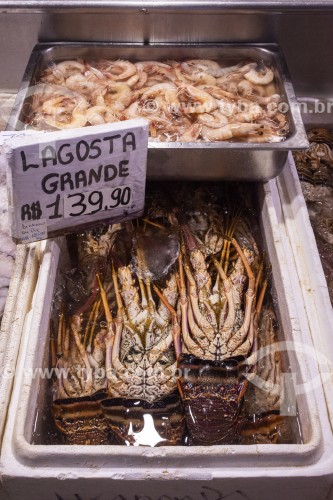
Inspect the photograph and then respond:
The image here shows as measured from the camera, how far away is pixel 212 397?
7.10ft

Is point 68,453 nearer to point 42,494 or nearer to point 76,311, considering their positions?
point 42,494

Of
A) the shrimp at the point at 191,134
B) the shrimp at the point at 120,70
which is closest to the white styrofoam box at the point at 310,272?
the shrimp at the point at 191,134

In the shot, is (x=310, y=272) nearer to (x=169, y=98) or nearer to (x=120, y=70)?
(x=169, y=98)

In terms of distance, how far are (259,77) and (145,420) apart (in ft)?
6.84

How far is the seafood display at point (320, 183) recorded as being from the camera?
309 centimetres

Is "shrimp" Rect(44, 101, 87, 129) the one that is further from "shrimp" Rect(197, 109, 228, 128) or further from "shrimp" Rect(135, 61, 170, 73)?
"shrimp" Rect(197, 109, 228, 128)

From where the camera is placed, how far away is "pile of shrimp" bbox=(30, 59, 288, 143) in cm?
269

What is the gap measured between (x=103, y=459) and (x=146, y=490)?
21cm

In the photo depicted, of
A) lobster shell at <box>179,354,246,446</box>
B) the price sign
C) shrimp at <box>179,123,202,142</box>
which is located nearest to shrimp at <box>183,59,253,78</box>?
shrimp at <box>179,123,202,142</box>

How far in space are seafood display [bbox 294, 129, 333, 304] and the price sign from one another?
1.28 meters

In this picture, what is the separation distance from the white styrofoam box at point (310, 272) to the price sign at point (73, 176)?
88cm

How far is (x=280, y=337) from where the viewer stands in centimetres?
238

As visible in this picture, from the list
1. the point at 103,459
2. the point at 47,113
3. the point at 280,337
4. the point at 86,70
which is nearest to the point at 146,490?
the point at 103,459

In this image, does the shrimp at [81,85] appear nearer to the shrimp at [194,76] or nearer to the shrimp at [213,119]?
the shrimp at [194,76]
